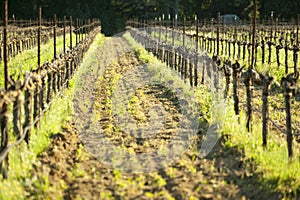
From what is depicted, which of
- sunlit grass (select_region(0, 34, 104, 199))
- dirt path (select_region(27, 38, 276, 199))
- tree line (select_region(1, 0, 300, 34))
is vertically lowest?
dirt path (select_region(27, 38, 276, 199))

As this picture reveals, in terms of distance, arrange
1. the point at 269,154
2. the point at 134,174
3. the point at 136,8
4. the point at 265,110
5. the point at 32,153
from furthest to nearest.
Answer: the point at 136,8
the point at 265,110
the point at 269,154
the point at 32,153
the point at 134,174

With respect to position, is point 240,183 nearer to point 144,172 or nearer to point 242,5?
point 144,172

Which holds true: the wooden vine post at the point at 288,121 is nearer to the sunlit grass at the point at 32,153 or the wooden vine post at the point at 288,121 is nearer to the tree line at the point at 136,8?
the sunlit grass at the point at 32,153

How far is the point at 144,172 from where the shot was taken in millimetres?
7242

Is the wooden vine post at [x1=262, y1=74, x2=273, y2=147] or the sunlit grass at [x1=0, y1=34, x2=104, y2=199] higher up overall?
the wooden vine post at [x1=262, y1=74, x2=273, y2=147]

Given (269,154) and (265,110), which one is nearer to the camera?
(269,154)

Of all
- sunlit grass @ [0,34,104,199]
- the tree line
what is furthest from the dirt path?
the tree line

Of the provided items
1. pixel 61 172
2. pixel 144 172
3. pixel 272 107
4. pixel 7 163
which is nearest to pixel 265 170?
pixel 144 172

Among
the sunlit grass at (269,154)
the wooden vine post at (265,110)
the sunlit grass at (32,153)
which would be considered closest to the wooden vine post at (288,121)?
the sunlit grass at (269,154)

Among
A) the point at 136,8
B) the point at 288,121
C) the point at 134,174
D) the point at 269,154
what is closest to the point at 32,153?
the point at 134,174

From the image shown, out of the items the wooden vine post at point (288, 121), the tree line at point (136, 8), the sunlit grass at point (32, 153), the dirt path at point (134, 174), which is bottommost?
the dirt path at point (134, 174)

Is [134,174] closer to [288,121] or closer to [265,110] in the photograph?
[288,121]

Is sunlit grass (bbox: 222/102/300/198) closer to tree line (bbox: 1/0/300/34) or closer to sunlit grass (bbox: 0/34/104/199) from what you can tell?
sunlit grass (bbox: 0/34/104/199)

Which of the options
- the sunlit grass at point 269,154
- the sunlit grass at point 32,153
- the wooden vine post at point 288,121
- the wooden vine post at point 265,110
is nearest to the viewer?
the sunlit grass at point 32,153
